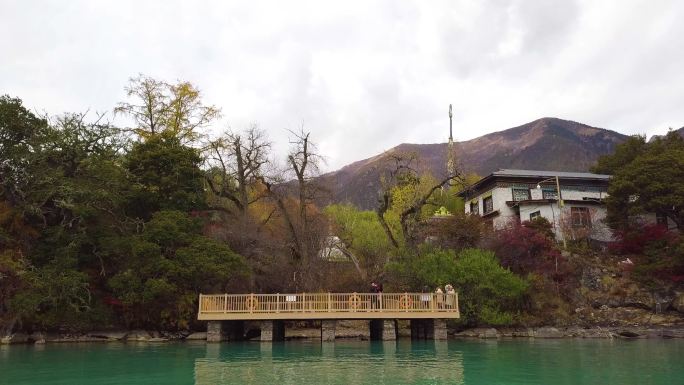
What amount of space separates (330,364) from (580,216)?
1018 inches

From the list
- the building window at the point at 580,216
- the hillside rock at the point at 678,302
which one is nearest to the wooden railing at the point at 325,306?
the hillside rock at the point at 678,302

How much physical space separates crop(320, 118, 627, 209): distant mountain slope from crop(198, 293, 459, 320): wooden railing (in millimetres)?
75019

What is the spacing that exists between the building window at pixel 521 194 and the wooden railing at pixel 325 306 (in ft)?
54.7

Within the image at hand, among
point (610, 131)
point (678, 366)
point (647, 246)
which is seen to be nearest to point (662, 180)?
point (647, 246)

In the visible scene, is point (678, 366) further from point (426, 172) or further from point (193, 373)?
point (426, 172)

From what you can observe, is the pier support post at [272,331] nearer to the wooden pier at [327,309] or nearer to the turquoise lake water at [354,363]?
the wooden pier at [327,309]

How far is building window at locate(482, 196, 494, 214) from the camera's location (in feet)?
130

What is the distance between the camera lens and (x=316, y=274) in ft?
95.8

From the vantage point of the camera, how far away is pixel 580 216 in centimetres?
3559

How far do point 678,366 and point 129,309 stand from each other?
2254 cm

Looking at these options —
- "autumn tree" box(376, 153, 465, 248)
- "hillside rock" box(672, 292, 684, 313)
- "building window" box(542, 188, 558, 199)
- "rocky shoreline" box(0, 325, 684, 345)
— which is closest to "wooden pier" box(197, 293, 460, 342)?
"rocky shoreline" box(0, 325, 684, 345)

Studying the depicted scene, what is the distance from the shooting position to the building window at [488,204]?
39669 mm

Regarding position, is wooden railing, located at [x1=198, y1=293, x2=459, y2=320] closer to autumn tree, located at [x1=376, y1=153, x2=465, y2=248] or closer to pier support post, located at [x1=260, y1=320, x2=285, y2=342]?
pier support post, located at [x1=260, y1=320, x2=285, y2=342]

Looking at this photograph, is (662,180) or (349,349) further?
(662,180)
